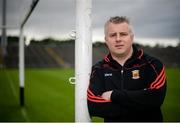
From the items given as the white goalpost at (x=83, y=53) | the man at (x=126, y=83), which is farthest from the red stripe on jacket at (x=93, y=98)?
the white goalpost at (x=83, y=53)

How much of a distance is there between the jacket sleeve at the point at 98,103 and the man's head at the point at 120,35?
174mm

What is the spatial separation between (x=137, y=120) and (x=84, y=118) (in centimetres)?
30

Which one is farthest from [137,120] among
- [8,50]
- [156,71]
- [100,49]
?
[8,50]

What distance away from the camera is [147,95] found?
64.4 inches

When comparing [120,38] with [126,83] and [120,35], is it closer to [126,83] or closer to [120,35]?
[120,35]

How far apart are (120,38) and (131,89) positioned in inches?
9.7

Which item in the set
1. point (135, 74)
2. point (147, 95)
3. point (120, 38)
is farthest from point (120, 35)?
point (147, 95)

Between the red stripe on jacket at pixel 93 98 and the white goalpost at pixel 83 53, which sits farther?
the white goalpost at pixel 83 53

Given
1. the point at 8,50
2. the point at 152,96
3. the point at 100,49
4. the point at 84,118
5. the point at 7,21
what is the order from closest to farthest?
the point at 152,96 < the point at 84,118 < the point at 7,21 < the point at 100,49 < the point at 8,50

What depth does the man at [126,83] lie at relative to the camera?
1.64m

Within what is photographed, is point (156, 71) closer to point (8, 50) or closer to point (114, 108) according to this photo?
point (114, 108)

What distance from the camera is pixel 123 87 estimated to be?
5.50 ft

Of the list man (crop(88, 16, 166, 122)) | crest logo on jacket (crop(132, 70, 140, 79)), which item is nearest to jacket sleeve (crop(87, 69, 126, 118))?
man (crop(88, 16, 166, 122))

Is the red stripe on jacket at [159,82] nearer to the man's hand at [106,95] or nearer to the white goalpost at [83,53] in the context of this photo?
the man's hand at [106,95]
